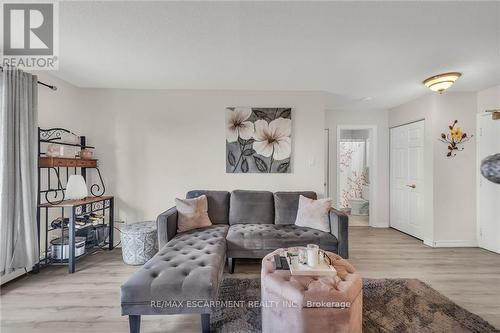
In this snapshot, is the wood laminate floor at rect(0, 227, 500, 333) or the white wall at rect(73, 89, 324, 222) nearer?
the wood laminate floor at rect(0, 227, 500, 333)

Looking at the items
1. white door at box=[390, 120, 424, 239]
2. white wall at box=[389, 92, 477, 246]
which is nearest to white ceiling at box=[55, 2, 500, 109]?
Result: white wall at box=[389, 92, 477, 246]

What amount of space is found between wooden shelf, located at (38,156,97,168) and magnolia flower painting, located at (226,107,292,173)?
1941 mm

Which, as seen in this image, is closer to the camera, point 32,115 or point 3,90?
point 3,90

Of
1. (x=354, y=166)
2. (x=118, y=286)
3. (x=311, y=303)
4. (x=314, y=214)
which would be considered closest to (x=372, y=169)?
(x=354, y=166)

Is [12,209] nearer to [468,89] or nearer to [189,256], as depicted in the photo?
[189,256]

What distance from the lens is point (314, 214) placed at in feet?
9.33

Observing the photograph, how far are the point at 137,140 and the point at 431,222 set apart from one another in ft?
15.4

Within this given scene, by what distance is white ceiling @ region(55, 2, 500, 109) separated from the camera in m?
1.70

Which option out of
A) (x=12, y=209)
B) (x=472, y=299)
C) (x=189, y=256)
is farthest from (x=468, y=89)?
(x=12, y=209)

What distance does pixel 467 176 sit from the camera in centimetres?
354

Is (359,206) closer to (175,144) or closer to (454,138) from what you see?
(454,138)

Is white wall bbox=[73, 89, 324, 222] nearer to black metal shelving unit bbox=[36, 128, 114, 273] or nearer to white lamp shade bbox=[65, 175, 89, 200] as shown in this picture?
black metal shelving unit bbox=[36, 128, 114, 273]

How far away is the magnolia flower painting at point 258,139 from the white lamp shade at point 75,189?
189cm

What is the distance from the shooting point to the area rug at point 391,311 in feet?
5.73
